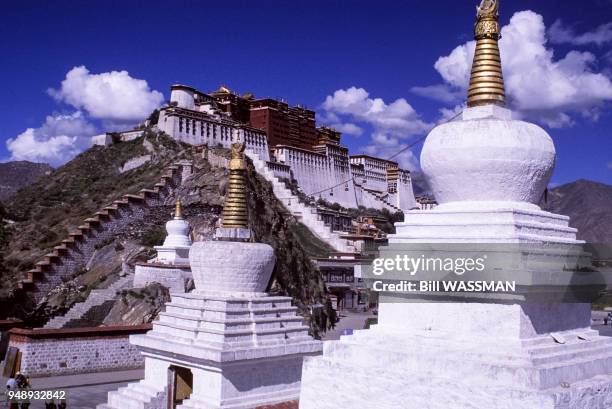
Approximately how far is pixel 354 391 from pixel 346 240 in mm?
47875

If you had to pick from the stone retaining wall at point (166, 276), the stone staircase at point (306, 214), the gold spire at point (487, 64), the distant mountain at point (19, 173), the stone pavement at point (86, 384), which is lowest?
the stone pavement at point (86, 384)

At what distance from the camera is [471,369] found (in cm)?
683

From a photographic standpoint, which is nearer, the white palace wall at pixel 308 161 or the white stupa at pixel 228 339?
the white stupa at pixel 228 339

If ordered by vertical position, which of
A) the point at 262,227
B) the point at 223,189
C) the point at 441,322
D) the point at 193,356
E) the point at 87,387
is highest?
the point at 223,189

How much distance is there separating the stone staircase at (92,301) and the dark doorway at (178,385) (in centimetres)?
1251

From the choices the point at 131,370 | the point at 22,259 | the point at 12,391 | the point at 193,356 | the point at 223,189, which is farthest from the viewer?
the point at 223,189

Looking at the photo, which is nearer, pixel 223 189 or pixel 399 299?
pixel 399 299

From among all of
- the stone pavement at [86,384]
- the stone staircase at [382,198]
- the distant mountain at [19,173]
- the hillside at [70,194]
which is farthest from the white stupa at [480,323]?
the distant mountain at [19,173]

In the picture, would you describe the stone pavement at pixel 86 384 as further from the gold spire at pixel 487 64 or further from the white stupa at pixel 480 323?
the gold spire at pixel 487 64

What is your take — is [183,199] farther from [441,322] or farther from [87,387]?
[441,322]

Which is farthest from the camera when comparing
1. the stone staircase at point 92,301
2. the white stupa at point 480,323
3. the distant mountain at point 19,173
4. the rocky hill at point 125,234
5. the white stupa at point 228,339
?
the distant mountain at point 19,173

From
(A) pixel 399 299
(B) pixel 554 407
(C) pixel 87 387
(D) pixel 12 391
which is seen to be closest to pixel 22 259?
(C) pixel 87 387

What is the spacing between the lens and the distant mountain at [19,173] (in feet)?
458

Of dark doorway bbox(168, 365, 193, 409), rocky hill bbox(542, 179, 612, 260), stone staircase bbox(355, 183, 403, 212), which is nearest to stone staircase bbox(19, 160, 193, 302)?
dark doorway bbox(168, 365, 193, 409)
